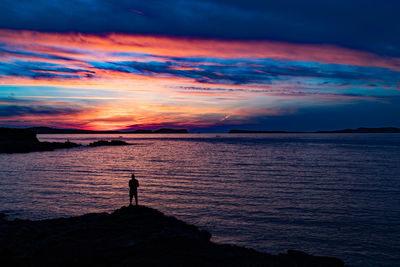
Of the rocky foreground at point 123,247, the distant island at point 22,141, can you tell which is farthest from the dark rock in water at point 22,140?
the rocky foreground at point 123,247

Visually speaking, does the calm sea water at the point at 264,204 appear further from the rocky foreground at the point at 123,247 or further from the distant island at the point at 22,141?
the distant island at the point at 22,141

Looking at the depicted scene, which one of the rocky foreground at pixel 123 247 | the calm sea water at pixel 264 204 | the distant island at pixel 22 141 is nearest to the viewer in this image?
the rocky foreground at pixel 123 247

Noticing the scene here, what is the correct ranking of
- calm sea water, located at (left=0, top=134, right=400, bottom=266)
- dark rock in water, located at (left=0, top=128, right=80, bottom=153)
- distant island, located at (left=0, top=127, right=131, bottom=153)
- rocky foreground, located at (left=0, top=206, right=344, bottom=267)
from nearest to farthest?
→ rocky foreground, located at (left=0, top=206, right=344, bottom=267) → calm sea water, located at (left=0, top=134, right=400, bottom=266) → distant island, located at (left=0, top=127, right=131, bottom=153) → dark rock in water, located at (left=0, top=128, right=80, bottom=153)

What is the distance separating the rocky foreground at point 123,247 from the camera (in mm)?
12062

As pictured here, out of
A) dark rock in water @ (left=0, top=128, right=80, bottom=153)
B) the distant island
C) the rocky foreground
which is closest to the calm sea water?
the rocky foreground

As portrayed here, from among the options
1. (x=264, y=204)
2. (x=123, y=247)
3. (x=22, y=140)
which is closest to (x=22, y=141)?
(x=22, y=140)

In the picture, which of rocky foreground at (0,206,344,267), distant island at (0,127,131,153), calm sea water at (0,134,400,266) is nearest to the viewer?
rocky foreground at (0,206,344,267)

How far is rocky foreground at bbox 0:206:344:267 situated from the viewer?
12.1 metres

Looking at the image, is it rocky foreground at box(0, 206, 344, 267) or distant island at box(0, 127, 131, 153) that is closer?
rocky foreground at box(0, 206, 344, 267)

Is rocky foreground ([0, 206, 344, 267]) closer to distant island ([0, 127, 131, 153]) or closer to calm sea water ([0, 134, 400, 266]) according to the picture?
calm sea water ([0, 134, 400, 266])

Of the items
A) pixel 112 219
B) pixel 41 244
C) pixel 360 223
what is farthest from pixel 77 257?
pixel 360 223

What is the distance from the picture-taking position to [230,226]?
19.2m

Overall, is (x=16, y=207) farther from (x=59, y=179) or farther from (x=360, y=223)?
(x=360, y=223)

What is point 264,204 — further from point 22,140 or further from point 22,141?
point 22,140
